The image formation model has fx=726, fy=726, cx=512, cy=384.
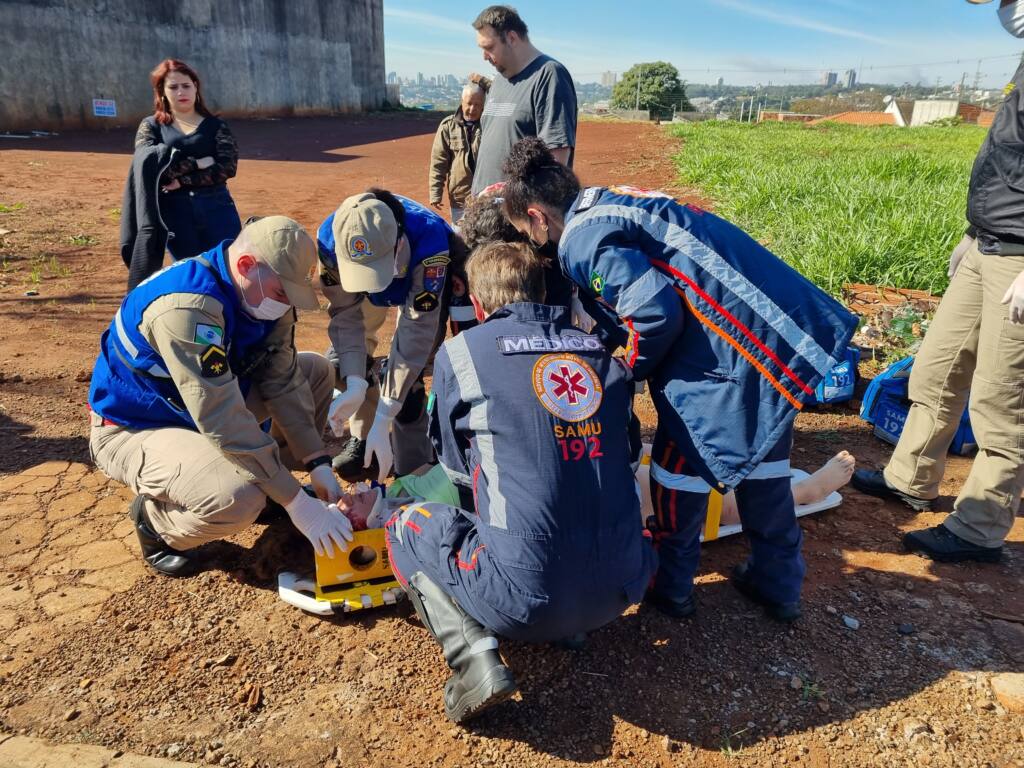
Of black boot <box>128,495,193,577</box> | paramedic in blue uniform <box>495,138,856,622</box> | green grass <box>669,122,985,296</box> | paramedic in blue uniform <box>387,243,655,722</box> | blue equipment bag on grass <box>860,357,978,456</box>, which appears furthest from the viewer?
green grass <box>669,122,985,296</box>

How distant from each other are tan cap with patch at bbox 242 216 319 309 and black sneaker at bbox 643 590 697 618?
149 centimetres

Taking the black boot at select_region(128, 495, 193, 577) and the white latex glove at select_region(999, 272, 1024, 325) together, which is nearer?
the white latex glove at select_region(999, 272, 1024, 325)

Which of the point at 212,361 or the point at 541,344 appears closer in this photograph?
the point at 541,344

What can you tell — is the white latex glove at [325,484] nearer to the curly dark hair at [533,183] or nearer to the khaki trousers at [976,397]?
the curly dark hair at [533,183]

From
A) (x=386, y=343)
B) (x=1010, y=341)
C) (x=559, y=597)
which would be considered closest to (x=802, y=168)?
(x=386, y=343)

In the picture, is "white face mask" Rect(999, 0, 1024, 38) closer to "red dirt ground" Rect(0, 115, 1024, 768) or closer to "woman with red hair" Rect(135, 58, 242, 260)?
"red dirt ground" Rect(0, 115, 1024, 768)

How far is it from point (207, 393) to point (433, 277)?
3.21ft

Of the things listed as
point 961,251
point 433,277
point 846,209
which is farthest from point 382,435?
point 846,209

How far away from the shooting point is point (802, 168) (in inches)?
399

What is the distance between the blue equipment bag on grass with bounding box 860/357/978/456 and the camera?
11.2 feet

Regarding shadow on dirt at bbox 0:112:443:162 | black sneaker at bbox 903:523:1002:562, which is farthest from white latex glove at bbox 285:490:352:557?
shadow on dirt at bbox 0:112:443:162

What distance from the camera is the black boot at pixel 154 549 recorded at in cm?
252

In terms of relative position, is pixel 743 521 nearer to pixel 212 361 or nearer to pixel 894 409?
pixel 894 409

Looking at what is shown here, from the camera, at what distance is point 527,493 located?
6.02 feet
